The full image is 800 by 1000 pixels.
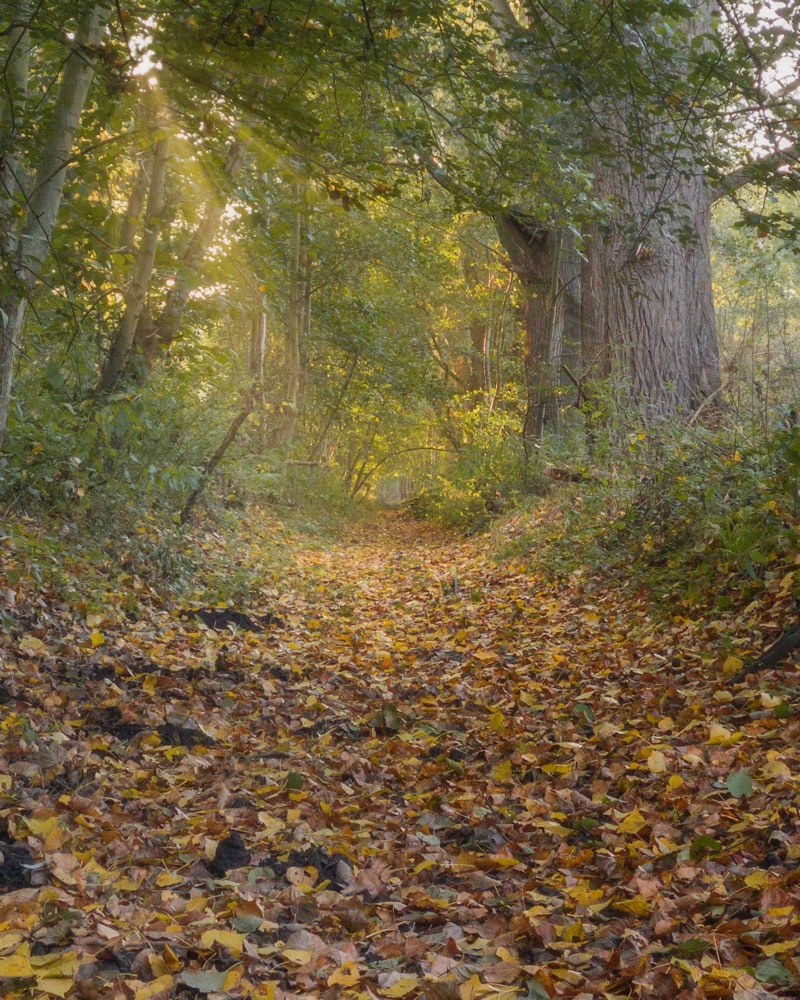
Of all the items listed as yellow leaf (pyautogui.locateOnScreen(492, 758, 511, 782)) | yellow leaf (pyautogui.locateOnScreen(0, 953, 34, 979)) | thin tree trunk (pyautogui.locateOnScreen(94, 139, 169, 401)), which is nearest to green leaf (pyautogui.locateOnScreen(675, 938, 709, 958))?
yellow leaf (pyautogui.locateOnScreen(492, 758, 511, 782))

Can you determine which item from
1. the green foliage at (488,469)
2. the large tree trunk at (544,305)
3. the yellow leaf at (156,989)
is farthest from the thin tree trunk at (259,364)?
the yellow leaf at (156,989)

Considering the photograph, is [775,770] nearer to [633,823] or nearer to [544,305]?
[633,823]

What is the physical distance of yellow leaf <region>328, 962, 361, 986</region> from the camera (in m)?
2.43

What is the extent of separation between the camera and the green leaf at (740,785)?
10.8ft

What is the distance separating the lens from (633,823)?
131 inches

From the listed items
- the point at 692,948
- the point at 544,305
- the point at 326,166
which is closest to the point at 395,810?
the point at 692,948

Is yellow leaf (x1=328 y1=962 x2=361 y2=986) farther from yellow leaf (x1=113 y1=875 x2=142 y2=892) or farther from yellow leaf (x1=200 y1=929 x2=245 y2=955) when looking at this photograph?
yellow leaf (x1=113 y1=875 x2=142 y2=892)

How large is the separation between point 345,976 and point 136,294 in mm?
6330

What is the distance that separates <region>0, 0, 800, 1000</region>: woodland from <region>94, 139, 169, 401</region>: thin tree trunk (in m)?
0.04

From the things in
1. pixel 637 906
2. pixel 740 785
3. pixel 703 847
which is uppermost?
pixel 740 785

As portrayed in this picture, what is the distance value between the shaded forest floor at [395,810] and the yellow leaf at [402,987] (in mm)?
15

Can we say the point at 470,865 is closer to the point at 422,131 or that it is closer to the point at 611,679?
the point at 611,679

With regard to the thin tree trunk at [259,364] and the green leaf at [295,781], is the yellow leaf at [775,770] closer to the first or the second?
the green leaf at [295,781]


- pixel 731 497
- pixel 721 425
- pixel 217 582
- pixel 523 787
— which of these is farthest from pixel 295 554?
pixel 523 787
